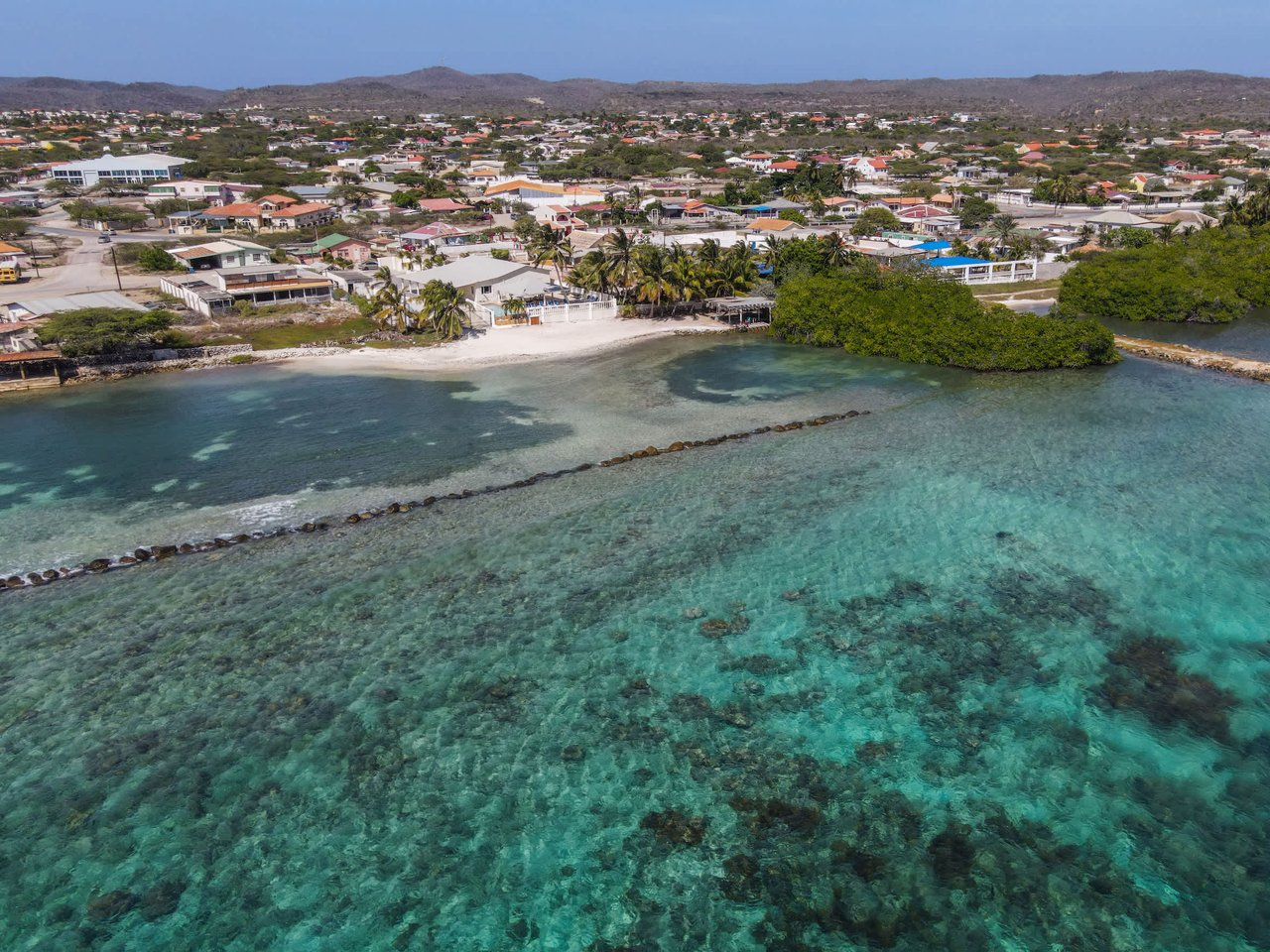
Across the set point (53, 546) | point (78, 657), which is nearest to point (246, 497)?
point (53, 546)

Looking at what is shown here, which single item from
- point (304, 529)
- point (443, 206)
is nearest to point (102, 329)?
point (304, 529)

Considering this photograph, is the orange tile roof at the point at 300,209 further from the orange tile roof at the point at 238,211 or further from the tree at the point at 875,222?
the tree at the point at 875,222

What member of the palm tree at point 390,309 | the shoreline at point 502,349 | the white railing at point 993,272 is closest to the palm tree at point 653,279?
the shoreline at point 502,349

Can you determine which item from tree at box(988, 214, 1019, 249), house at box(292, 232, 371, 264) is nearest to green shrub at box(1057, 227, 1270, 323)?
tree at box(988, 214, 1019, 249)

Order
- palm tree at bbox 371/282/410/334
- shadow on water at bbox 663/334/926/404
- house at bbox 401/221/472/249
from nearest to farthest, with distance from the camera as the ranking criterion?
shadow on water at bbox 663/334/926/404
palm tree at bbox 371/282/410/334
house at bbox 401/221/472/249

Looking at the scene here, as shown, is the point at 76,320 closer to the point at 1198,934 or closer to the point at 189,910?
the point at 189,910

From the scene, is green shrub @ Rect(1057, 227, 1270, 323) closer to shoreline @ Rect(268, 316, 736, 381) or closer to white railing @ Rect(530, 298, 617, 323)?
shoreline @ Rect(268, 316, 736, 381)
